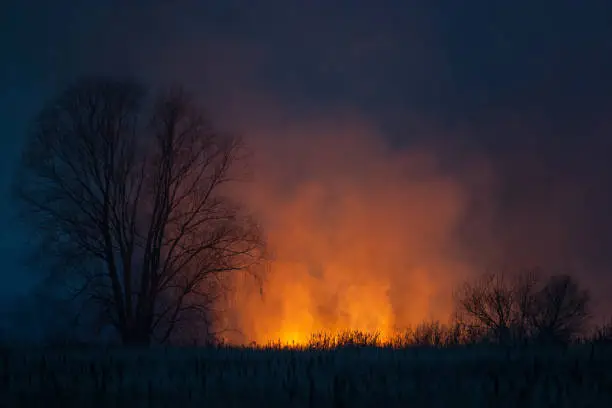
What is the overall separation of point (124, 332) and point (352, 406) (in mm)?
20004

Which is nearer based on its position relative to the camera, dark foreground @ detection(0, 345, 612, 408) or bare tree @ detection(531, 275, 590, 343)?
dark foreground @ detection(0, 345, 612, 408)

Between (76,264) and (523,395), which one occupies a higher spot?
(76,264)

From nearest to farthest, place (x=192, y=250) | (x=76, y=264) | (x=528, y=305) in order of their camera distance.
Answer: (x=76, y=264) < (x=192, y=250) < (x=528, y=305)

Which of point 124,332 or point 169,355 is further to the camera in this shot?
→ point 124,332

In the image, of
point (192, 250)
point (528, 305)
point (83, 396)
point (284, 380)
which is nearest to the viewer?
point (83, 396)

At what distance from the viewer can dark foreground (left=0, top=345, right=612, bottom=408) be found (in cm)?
760

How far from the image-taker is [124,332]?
85.0 feet

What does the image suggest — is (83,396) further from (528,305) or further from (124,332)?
(528,305)

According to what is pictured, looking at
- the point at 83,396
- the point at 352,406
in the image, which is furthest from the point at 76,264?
the point at 352,406

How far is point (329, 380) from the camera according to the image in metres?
8.83

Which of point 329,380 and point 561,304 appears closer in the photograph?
point 329,380

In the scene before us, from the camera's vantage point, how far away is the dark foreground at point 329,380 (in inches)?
299

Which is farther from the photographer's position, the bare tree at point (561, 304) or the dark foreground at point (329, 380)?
the bare tree at point (561, 304)

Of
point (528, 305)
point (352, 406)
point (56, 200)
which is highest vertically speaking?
point (56, 200)
